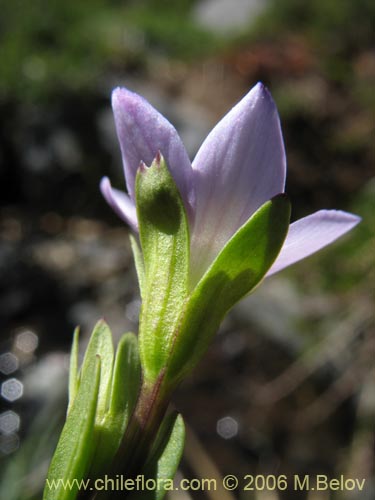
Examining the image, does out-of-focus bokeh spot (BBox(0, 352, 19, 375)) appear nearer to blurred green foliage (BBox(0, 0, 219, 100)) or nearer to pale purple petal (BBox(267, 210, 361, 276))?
blurred green foliage (BBox(0, 0, 219, 100))

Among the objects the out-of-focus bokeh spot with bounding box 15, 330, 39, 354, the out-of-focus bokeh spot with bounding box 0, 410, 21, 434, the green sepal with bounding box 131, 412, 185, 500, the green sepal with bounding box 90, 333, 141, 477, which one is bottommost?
the out-of-focus bokeh spot with bounding box 0, 410, 21, 434

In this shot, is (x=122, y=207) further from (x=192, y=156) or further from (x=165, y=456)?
(x=192, y=156)

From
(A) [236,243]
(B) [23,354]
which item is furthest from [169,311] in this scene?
(B) [23,354]

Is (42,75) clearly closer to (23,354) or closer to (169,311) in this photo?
(23,354)

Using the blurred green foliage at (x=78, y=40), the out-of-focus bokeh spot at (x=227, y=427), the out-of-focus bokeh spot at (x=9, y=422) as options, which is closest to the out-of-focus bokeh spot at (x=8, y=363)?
the out-of-focus bokeh spot at (x=9, y=422)

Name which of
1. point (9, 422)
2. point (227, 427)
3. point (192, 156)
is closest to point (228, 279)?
point (227, 427)

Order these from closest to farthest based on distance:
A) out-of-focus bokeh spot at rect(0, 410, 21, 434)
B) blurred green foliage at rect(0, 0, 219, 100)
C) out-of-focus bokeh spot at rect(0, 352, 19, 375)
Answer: out-of-focus bokeh spot at rect(0, 410, 21, 434) → out-of-focus bokeh spot at rect(0, 352, 19, 375) → blurred green foliage at rect(0, 0, 219, 100)

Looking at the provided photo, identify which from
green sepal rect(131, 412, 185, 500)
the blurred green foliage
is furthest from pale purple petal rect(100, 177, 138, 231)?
the blurred green foliage
